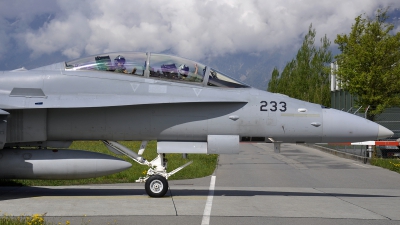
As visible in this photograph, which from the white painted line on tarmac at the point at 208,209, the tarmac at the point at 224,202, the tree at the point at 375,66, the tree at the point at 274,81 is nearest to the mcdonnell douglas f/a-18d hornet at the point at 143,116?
the tarmac at the point at 224,202

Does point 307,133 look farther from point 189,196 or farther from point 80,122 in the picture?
point 80,122

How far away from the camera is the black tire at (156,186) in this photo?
1195 centimetres

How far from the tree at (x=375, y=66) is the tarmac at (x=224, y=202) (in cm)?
1503

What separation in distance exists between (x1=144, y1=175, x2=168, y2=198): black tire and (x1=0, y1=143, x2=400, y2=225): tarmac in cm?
20

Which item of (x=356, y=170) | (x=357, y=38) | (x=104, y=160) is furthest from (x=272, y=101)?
(x=357, y=38)

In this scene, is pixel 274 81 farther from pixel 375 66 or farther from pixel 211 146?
pixel 211 146

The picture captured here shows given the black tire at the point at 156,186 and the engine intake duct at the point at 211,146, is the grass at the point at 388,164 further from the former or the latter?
the black tire at the point at 156,186

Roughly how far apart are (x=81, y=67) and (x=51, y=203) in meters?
2.93

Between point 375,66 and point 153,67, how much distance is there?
75.4ft

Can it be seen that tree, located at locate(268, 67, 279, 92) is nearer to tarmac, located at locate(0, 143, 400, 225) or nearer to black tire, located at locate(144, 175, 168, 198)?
tarmac, located at locate(0, 143, 400, 225)

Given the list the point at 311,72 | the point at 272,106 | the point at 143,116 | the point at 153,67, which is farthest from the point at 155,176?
the point at 311,72

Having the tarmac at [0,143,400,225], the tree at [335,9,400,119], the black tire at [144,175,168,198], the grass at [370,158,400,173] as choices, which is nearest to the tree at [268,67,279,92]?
the tree at [335,9,400,119]

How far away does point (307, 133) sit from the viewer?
476 inches

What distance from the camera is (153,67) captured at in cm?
1209
